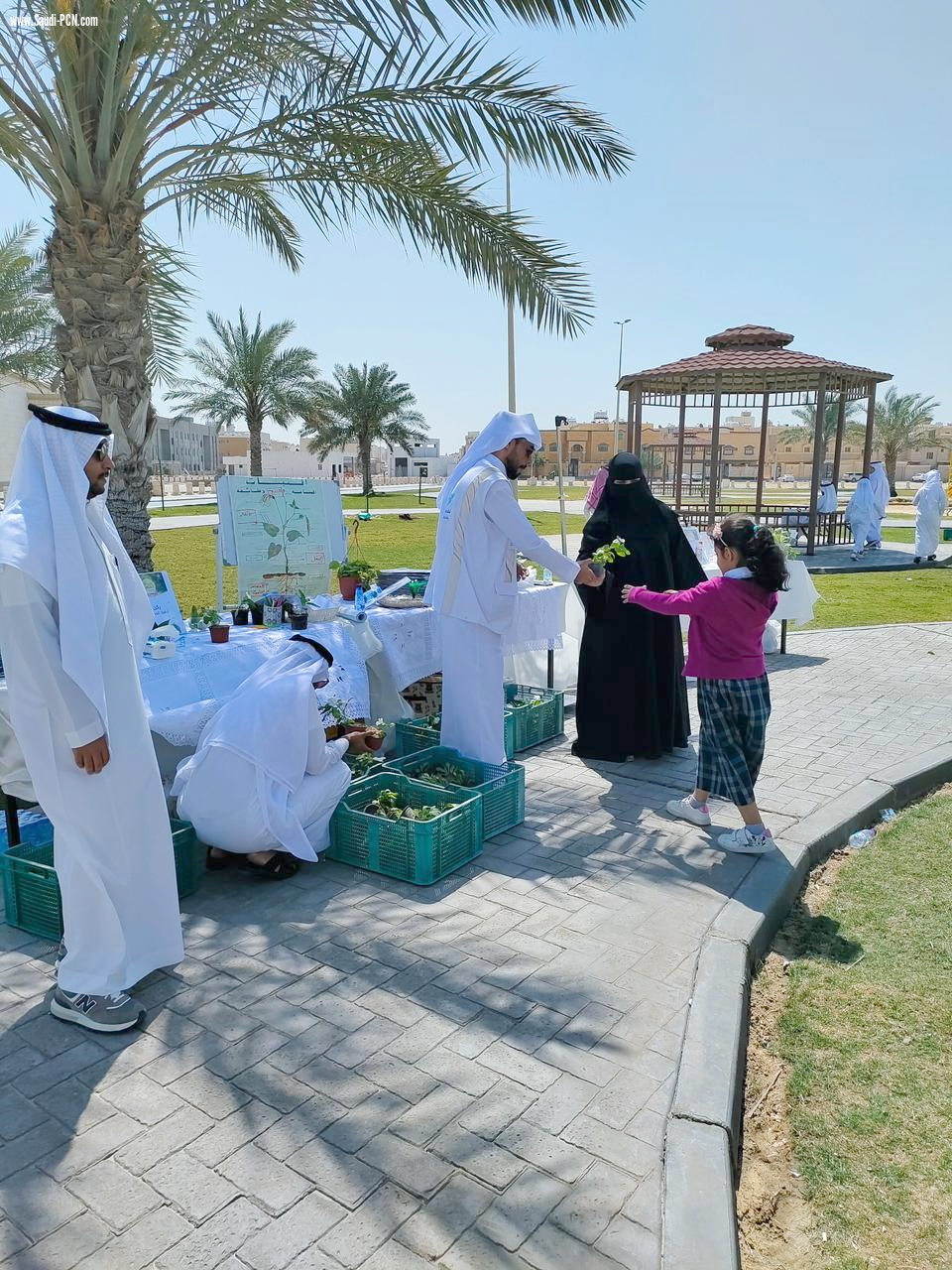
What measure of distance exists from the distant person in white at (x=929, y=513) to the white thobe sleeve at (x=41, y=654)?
15.7 m

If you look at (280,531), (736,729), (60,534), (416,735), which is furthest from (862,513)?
(60,534)

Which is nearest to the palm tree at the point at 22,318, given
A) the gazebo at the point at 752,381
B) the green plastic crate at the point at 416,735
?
the gazebo at the point at 752,381

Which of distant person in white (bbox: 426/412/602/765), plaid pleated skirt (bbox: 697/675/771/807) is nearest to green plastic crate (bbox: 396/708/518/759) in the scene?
distant person in white (bbox: 426/412/602/765)

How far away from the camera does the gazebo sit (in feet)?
52.3

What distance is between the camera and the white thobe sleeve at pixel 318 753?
4.08 metres

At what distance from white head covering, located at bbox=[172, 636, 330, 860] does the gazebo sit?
13283 millimetres

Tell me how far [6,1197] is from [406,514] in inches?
956

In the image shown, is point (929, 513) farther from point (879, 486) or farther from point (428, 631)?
point (428, 631)

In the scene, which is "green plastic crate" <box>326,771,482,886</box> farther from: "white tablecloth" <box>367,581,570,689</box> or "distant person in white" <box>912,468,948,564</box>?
"distant person in white" <box>912,468,948,564</box>

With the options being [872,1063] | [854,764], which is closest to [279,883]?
[872,1063]

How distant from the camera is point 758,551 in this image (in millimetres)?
4047

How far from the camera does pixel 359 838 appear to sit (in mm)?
4223

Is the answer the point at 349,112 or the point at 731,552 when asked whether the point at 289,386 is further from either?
the point at 731,552

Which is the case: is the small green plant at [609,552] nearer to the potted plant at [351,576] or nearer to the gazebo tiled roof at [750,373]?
the potted plant at [351,576]
